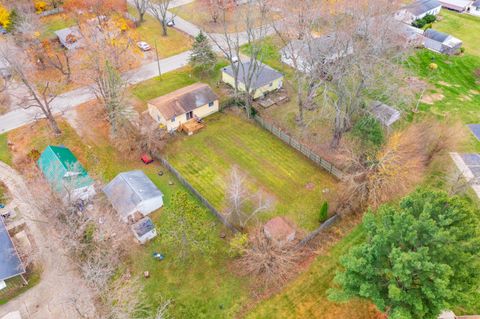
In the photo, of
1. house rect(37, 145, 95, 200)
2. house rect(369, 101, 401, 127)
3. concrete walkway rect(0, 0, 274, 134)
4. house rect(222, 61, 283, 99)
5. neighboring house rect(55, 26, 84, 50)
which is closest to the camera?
house rect(37, 145, 95, 200)

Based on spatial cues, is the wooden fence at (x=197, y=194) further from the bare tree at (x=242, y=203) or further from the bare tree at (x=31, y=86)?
the bare tree at (x=31, y=86)

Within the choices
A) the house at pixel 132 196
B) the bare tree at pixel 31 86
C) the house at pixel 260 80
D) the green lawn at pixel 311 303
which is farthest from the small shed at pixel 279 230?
the bare tree at pixel 31 86

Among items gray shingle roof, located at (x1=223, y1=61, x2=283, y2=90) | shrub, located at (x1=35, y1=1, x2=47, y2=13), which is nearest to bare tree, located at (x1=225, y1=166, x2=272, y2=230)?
gray shingle roof, located at (x1=223, y1=61, x2=283, y2=90)

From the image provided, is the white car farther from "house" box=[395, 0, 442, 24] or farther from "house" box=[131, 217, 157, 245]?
"house" box=[395, 0, 442, 24]

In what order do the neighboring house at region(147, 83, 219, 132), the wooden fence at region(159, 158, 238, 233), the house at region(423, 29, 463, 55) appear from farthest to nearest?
the house at region(423, 29, 463, 55) → the neighboring house at region(147, 83, 219, 132) → the wooden fence at region(159, 158, 238, 233)

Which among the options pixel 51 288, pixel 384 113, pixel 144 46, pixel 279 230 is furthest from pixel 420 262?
pixel 144 46

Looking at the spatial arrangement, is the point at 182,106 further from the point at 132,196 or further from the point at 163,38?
the point at 163,38
